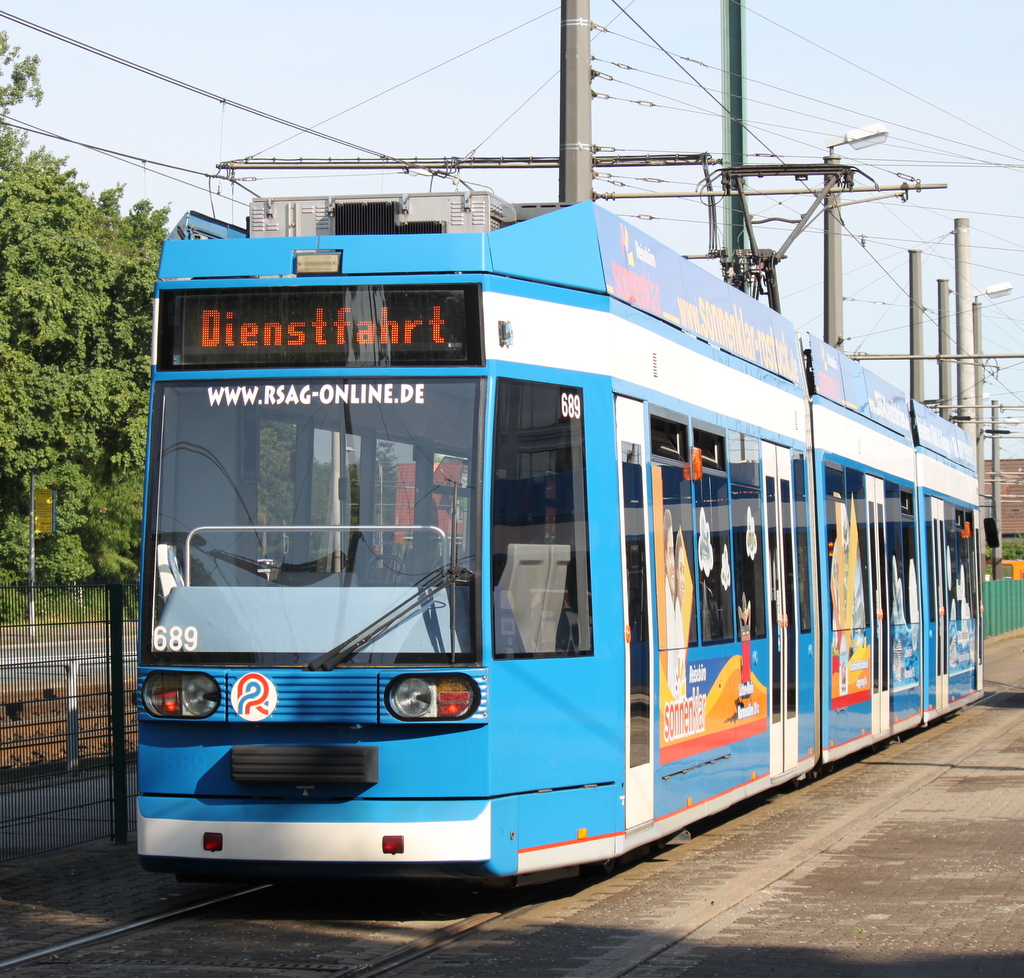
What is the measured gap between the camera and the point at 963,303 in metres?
32.1

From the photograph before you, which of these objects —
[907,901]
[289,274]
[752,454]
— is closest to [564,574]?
[289,274]

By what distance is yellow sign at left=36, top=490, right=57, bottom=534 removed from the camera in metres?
38.2

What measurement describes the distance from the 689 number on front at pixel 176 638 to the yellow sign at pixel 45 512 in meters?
31.8

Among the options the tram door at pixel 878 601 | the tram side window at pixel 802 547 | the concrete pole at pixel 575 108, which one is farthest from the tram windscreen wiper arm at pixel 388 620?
the tram door at pixel 878 601

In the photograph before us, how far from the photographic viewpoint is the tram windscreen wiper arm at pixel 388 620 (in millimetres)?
6836

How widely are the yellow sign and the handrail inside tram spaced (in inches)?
1255

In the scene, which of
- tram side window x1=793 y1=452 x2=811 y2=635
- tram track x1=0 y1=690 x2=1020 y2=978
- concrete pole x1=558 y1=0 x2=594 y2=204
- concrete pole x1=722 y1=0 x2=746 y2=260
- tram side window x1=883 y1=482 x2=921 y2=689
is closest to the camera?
tram track x1=0 y1=690 x2=1020 y2=978

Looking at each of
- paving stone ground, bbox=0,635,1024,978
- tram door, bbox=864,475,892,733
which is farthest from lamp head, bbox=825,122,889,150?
paving stone ground, bbox=0,635,1024,978

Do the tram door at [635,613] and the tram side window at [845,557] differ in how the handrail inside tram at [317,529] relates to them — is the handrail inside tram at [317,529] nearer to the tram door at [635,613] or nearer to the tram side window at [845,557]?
the tram door at [635,613]

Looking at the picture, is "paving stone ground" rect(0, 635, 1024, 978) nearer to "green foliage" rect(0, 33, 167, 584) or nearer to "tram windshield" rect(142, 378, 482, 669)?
"tram windshield" rect(142, 378, 482, 669)

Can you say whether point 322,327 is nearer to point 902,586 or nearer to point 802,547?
point 802,547

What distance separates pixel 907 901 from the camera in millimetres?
7812

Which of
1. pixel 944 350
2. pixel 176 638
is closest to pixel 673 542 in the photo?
pixel 176 638

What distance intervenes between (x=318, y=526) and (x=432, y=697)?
3.03 feet
